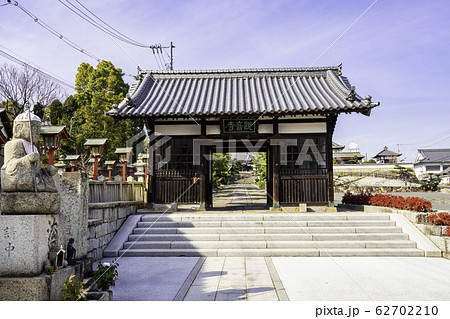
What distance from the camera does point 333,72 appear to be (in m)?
14.9

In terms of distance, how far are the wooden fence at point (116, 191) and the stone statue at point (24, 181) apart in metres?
3.68

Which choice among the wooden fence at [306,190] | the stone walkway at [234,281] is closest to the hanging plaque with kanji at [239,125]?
the wooden fence at [306,190]

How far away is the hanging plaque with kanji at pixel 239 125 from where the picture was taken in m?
12.4

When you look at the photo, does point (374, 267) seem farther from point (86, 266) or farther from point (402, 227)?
point (86, 266)

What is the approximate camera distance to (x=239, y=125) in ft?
40.8

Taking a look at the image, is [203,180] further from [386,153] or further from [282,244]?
[386,153]

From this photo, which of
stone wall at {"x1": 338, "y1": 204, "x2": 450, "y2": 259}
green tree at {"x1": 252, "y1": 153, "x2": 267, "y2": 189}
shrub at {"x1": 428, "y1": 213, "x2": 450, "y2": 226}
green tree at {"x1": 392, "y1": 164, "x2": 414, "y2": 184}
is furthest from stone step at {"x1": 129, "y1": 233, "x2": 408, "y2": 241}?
green tree at {"x1": 392, "y1": 164, "x2": 414, "y2": 184}

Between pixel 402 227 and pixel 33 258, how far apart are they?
9646 millimetres

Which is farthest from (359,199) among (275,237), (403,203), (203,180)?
(203,180)

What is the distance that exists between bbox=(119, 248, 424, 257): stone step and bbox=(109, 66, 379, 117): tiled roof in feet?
16.6

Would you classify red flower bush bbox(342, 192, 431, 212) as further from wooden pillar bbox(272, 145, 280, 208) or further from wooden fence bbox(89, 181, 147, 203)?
wooden fence bbox(89, 181, 147, 203)

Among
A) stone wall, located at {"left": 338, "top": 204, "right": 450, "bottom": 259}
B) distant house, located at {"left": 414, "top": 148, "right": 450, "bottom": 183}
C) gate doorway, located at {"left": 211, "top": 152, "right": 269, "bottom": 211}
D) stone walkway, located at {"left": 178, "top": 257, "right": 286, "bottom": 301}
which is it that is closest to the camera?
stone walkway, located at {"left": 178, "top": 257, "right": 286, "bottom": 301}

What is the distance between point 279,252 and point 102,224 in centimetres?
485

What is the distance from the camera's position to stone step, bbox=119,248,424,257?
827 centimetres
